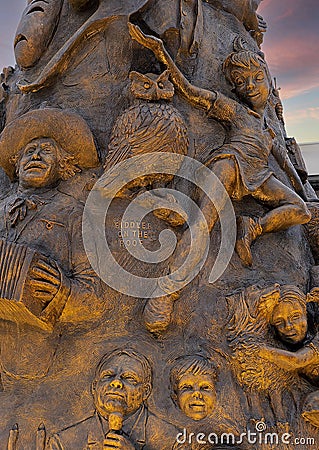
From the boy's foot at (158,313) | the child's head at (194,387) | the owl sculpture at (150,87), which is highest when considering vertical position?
the owl sculpture at (150,87)

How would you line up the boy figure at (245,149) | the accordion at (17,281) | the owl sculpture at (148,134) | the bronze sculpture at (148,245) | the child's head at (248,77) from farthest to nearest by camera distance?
the child's head at (248,77), the boy figure at (245,149), the owl sculpture at (148,134), the bronze sculpture at (148,245), the accordion at (17,281)

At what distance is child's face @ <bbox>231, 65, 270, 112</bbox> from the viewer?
13.2 ft

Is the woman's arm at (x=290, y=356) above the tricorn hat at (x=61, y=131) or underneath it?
underneath

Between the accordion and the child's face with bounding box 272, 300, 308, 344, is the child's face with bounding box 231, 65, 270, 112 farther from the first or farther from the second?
the accordion

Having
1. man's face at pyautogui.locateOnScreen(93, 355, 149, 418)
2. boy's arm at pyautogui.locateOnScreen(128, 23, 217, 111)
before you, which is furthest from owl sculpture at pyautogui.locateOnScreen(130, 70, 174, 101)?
man's face at pyautogui.locateOnScreen(93, 355, 149, 418)

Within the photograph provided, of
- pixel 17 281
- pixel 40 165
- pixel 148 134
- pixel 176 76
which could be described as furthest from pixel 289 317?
pixel 40 165

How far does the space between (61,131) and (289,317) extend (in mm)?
1891

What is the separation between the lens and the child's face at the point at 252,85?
4012 mm

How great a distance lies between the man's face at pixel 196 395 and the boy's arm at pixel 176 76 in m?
1.84

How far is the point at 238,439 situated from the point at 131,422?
61 centimetres

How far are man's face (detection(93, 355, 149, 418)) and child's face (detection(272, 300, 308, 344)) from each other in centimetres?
92

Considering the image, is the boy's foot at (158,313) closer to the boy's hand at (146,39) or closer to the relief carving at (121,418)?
the relief carving at (121,418)

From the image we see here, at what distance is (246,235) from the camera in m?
3.64

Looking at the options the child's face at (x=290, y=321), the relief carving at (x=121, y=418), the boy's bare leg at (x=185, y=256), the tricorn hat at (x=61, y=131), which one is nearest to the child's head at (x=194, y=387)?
the relief carving at (x=121, y=418)
